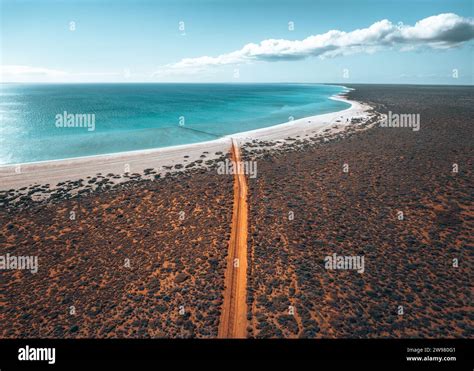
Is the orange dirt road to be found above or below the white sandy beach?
below

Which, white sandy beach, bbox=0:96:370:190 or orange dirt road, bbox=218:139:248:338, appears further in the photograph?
white sandy beach, bbox=0:96:370:190

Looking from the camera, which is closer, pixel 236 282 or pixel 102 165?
pixel 236 282

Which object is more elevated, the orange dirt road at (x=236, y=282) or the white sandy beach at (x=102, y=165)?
the white sandy beach at (x=102, y=165)

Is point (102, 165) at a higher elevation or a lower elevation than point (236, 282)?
higher

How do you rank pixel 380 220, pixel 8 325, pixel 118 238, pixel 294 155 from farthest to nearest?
pixel 294 155
pixel 380 220
pixel 118 238
pixel 8 325
